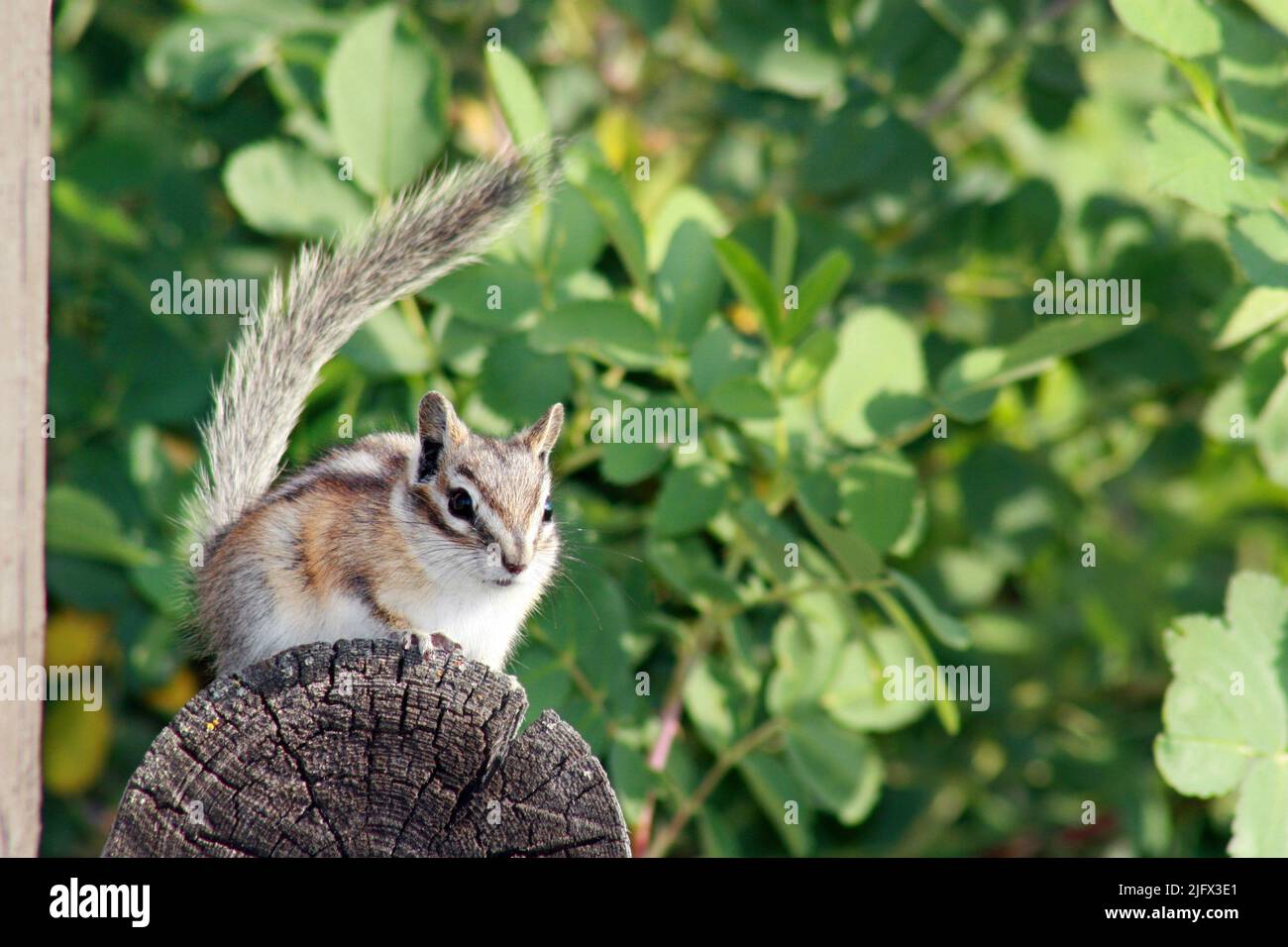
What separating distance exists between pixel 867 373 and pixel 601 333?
1.95 ft

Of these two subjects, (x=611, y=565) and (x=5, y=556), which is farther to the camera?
(x=611, y=565)

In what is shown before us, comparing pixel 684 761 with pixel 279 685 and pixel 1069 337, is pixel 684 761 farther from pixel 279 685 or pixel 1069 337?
pixel 279 685

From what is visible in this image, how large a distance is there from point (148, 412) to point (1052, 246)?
211 cm

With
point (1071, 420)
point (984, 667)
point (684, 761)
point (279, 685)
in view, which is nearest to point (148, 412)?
point (684, 761)

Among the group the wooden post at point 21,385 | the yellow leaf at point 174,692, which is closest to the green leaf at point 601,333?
the wooden post at point 21,385

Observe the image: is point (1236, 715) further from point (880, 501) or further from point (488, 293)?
point (488, 293)

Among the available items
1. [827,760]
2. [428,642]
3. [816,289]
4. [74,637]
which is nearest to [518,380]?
[816,289]

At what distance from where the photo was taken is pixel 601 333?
2.36m

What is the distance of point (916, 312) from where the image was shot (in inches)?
139

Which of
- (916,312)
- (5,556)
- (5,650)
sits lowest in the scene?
(5,650)

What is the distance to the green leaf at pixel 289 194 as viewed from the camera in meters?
2.69

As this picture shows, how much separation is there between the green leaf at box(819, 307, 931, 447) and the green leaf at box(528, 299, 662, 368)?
16.3 inches
